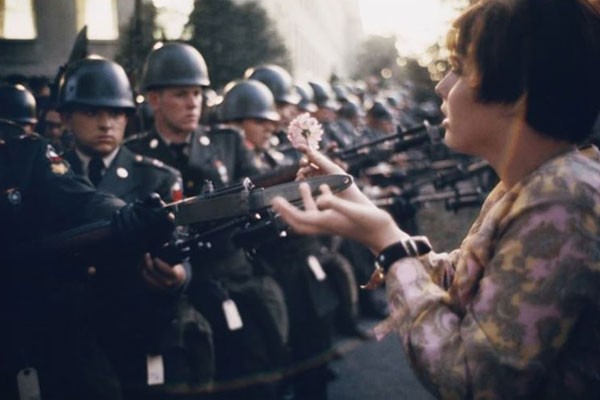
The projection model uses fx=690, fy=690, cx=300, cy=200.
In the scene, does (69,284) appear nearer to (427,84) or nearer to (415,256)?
(415,256)

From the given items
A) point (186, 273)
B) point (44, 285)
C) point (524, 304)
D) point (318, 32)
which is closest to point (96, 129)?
point (186, 273)

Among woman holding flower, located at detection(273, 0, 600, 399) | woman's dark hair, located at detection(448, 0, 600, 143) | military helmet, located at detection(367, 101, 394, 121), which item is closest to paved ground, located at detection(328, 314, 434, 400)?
woman holding flower, located at detection(273, 0, 600, 399)

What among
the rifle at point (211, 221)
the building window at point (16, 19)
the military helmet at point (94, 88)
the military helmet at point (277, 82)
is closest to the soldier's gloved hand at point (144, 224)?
the rifle at point (211, 221)

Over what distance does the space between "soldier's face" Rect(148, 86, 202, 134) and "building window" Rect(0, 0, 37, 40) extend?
2.00 metres

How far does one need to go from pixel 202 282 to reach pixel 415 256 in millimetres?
3020

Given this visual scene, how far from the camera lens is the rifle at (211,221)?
6.64 ft

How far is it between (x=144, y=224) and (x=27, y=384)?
1.07 m

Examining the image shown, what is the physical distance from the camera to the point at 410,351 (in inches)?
68.2

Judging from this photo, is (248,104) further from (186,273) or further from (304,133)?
(304,133)

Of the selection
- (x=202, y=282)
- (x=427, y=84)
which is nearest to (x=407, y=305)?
(x=202, y=282)

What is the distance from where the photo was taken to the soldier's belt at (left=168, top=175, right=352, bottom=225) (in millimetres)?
1973

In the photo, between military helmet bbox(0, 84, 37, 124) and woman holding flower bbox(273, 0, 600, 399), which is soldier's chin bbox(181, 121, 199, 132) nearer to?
military helmet bbox(0, 84, 37, 124)

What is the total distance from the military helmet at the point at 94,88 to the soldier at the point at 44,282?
0.81m

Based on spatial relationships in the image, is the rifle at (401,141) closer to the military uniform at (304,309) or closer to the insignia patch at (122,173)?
the military uniform at (304,309)
